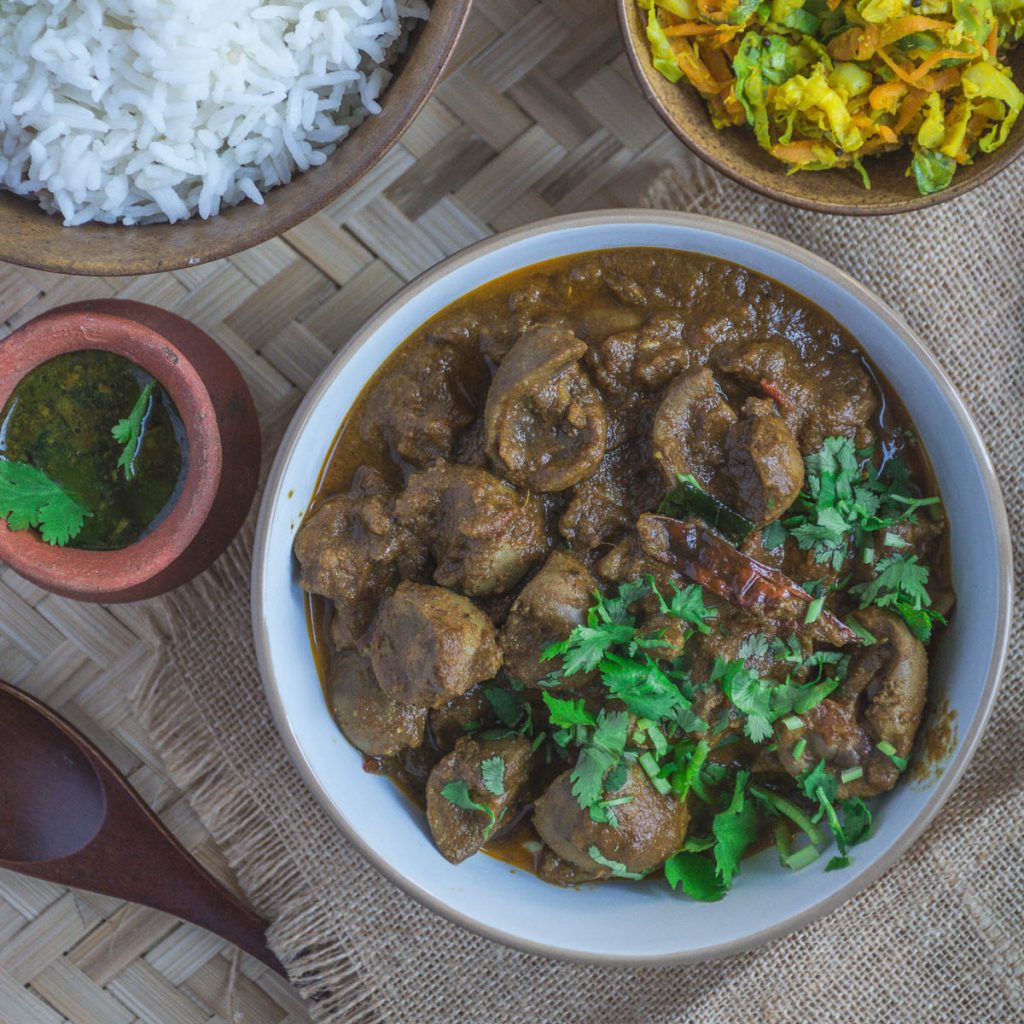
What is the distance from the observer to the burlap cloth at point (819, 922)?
3152 millimetres

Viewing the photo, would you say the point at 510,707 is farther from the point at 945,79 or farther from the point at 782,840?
the point at 945,79

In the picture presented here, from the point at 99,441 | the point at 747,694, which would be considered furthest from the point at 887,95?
the point at 99,441

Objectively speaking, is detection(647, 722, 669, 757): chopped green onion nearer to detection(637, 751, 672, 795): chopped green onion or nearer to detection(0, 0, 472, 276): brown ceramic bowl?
detection(637, 751, 672, 795): chopped green onion

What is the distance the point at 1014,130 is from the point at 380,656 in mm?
2241

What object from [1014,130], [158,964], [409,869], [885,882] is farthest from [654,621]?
[158,964]

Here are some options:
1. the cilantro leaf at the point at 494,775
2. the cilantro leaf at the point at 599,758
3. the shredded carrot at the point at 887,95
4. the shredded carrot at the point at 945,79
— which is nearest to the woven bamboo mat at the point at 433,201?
the shredded carrot at the point at 887,95

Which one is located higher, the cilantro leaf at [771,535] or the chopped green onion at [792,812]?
the cilantro leaf at [771,535]

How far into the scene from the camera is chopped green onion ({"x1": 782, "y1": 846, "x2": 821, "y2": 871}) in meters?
2.85

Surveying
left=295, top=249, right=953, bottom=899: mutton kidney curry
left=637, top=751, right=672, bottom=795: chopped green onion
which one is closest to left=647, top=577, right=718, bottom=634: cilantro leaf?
left=295, top=249, right=953, bottom=899: mutton kidney curry

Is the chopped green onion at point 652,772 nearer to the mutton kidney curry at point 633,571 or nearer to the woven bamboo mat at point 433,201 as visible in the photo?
the mutton kidney curry at point 633,571

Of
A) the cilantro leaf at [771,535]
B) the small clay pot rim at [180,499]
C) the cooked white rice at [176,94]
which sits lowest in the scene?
the cilantro leaf at [771,535]

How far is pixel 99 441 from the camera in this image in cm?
296

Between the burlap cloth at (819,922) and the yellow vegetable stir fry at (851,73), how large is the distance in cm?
24

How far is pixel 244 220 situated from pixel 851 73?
5.57 feet
